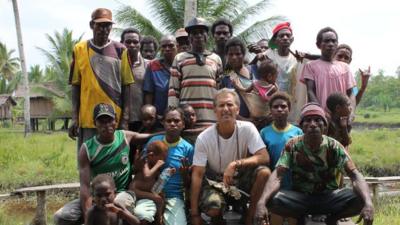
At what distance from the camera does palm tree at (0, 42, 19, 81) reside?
49650mm

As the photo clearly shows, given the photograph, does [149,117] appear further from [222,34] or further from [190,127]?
[222,34]

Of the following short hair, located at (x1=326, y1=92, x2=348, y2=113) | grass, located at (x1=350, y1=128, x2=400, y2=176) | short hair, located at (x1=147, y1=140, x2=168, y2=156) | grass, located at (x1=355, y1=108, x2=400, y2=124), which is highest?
short hair, located at (x1=326, y1=92, x2=348, y2=113)

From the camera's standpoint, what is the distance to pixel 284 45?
18.1 feet

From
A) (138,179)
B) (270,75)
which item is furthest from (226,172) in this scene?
(270,75)

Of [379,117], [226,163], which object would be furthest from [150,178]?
[379,117]

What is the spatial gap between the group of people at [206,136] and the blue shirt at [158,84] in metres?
0.01

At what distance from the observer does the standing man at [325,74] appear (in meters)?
5.12

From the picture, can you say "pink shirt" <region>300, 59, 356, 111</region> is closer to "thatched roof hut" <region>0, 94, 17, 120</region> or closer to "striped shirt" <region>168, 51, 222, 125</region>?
"striped shirt" <region>168, 51, 222, 125</region>

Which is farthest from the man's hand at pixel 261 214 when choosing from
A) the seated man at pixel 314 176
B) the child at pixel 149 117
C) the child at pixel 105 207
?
the child at pixel 149 117

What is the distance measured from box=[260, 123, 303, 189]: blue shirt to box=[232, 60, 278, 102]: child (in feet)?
1.65

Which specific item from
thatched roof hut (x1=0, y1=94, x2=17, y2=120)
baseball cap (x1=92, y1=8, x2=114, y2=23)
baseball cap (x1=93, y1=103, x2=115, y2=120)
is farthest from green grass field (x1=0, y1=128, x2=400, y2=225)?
thatched roof hut (x1=0, y1=94, x2=17, y2=120)

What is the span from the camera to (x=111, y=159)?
4301mm

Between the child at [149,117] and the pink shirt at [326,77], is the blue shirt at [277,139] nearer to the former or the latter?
the pink shirt at [326,77]

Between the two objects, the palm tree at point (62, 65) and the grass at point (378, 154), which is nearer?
the grass at point (378, 154)
